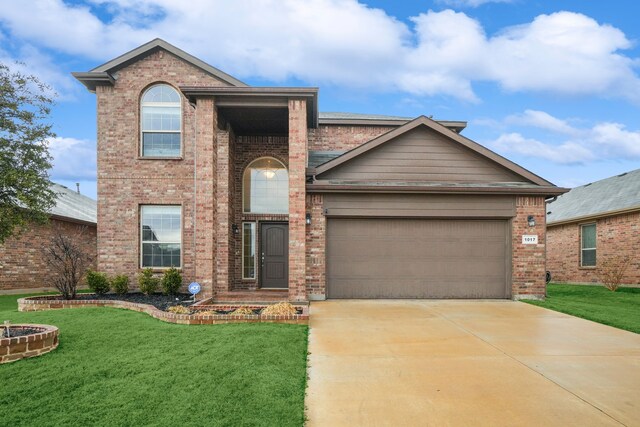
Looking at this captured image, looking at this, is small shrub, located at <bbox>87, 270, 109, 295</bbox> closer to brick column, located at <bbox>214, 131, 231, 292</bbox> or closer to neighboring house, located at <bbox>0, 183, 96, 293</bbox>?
neighboring house, located at <bbox>0, 183, 96, 293</bbox>

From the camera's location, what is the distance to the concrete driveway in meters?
3.63

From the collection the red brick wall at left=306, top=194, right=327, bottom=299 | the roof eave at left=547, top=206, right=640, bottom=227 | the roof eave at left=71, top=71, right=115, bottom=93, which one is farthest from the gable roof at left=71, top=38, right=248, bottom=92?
the roof eave at left=547, top=206, right=640, bottom=227

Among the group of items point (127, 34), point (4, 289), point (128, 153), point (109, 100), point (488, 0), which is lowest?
point (4, 289)

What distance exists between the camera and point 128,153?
11414 millimetres

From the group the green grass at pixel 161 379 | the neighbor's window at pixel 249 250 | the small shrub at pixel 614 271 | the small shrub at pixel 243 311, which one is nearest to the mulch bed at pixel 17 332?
the green grass at pixel 161 379

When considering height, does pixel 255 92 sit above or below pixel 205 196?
above

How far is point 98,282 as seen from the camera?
10.6 meters

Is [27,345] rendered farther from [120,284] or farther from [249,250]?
[249,250]

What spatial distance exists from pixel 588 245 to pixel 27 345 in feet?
61.2

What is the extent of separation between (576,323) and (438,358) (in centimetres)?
418

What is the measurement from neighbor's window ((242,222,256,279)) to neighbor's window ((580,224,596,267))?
13.7 m

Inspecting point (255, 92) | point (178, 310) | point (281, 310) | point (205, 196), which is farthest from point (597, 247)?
point (178, 310)

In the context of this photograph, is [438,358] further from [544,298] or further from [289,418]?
[544,298]

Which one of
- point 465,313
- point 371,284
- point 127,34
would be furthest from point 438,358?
point 127,34
